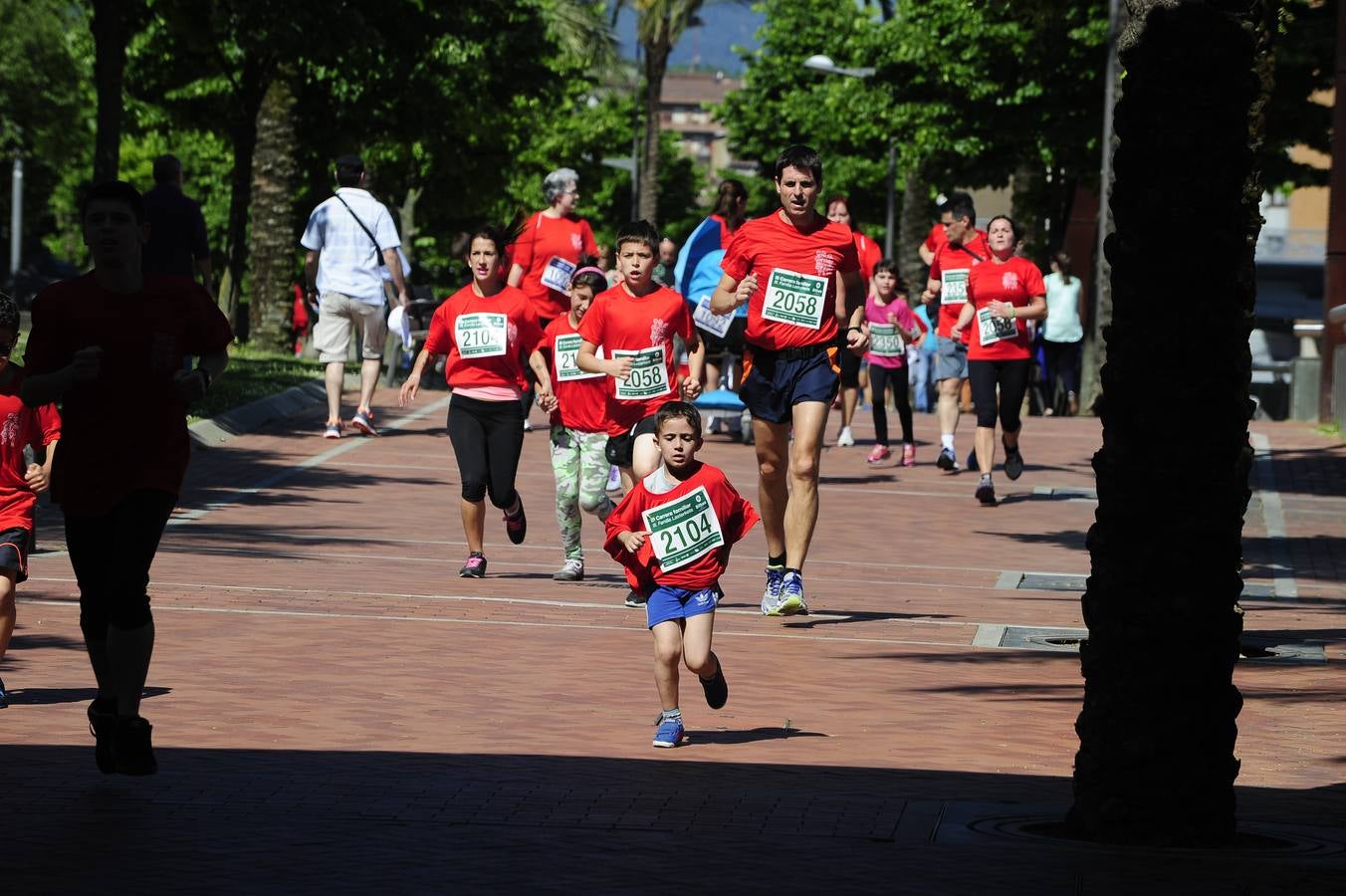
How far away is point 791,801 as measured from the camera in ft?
Result: 22.6

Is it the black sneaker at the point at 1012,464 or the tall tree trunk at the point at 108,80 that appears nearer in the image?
the black sneaker at the point at 1012,464

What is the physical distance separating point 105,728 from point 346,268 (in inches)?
520

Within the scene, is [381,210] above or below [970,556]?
above

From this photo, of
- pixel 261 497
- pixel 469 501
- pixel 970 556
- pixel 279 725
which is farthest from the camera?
pixel 261 497

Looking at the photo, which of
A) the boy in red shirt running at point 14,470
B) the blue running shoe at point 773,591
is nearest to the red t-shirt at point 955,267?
the blue running shoe at point 773,591

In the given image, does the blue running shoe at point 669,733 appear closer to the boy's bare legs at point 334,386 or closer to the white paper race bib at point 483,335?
the white paper race bib at point 483,335

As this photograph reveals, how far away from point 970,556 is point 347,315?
7.05m

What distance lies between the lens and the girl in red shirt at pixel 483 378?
1266cm

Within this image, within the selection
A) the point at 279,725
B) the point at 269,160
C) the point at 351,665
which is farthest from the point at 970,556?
the point at 269,160

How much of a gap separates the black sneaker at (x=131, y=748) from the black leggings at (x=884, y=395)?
14.4 m

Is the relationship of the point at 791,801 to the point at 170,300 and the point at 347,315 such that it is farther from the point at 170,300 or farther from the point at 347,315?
the point at 347,315

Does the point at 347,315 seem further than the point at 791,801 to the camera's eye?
Yes

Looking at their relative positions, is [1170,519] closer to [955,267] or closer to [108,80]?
[955,267]

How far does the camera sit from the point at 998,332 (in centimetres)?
1741
